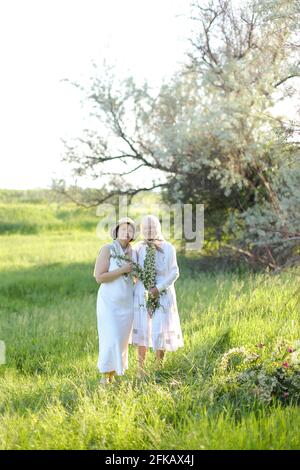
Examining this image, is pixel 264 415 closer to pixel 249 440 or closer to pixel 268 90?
pixel 249 440

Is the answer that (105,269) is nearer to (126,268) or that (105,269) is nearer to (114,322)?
(126,268)

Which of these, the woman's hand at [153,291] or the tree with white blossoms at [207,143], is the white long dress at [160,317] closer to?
the woman's hand at [153,291]

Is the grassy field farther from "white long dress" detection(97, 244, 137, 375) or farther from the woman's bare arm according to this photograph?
the woman's bare arm

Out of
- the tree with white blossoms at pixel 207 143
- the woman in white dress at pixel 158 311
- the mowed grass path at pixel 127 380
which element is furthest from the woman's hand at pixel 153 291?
the tree with white blossoms at pixel 207 143

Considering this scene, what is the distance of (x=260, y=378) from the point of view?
6.71 metres

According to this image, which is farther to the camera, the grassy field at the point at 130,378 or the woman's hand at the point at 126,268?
the woman's hand at the point at 126,268

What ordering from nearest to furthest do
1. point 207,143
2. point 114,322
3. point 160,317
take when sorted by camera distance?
point 114,322, point 160,317, point 207,143

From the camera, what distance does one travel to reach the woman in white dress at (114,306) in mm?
7906

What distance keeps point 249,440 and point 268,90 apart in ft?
32.4

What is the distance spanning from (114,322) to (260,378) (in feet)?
6.20

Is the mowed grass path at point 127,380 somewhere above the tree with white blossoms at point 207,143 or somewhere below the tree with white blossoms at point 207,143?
below

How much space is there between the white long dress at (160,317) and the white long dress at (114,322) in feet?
0.33

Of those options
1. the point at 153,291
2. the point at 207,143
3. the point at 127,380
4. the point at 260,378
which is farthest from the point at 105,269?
the point at 207,143

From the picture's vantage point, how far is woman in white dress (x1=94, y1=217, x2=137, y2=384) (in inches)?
311
